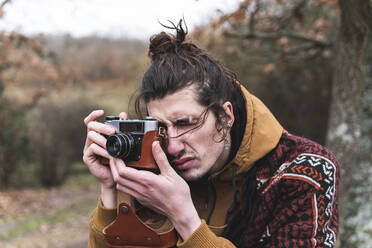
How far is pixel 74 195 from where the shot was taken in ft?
34.8

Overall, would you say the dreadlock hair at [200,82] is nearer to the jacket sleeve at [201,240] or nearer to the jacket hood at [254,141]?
the jacket hood at [254,141]

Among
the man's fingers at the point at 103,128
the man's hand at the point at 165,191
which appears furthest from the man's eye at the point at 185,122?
the man's fingers at the point at 103,128

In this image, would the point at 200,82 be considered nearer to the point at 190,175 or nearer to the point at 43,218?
the point at 190,175

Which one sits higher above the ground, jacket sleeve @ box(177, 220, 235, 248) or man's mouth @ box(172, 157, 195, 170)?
man's mouth @ box(172, 157, 195, 170)

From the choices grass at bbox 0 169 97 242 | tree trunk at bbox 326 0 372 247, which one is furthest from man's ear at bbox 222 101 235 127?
grass at bbox 0 169 97 242

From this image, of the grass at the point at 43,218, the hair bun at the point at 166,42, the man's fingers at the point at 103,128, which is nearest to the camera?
the man's fingers at the point at 103,128

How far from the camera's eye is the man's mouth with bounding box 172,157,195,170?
1809mm

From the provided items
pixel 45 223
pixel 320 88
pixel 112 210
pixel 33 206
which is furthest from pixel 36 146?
pixel 112 210

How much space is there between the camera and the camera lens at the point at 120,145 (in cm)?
164

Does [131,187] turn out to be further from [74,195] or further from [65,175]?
[65,175]

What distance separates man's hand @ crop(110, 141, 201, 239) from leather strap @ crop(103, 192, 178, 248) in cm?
8

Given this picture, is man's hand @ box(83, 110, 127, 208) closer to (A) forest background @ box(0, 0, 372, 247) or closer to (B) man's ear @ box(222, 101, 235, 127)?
(B) man's ear @ box(222, 101, 235, 127)

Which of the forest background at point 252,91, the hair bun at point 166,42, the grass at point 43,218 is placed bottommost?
the grass at point 43,218

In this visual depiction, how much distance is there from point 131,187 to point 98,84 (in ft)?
63.1
